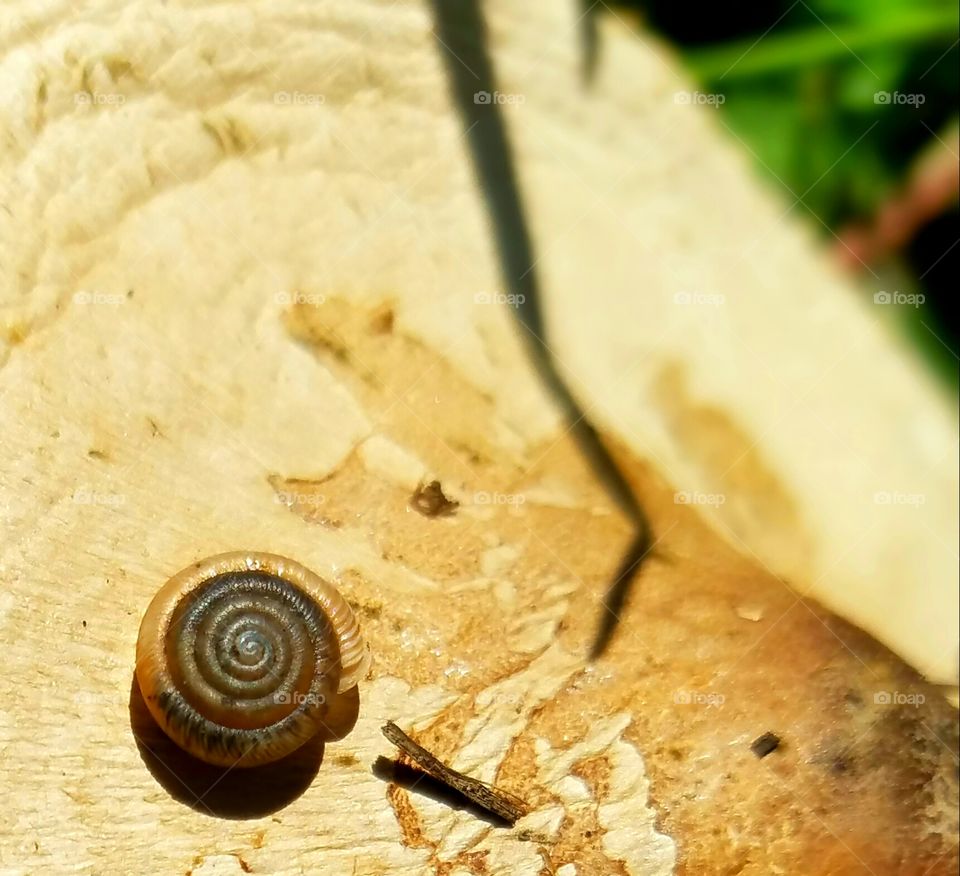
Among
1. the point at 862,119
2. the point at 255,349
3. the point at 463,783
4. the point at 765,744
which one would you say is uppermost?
the point at 255,349

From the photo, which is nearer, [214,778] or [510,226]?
[214,778]

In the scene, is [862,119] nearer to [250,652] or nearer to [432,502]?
[432,502]

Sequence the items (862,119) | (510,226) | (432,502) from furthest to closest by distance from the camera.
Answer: (862,119), (510,226), (432,502)

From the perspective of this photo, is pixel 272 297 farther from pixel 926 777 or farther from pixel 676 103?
pixel 926 777

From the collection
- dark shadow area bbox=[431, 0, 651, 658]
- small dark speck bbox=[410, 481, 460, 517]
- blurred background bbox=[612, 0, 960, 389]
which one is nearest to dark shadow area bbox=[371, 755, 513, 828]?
dark shadow area bbox=[431, 0, 651, 658]

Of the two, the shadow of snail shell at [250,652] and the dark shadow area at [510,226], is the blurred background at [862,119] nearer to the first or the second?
the dark shadow area at [510,226]

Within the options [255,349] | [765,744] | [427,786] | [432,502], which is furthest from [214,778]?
[765,744]

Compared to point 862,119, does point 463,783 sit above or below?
below
